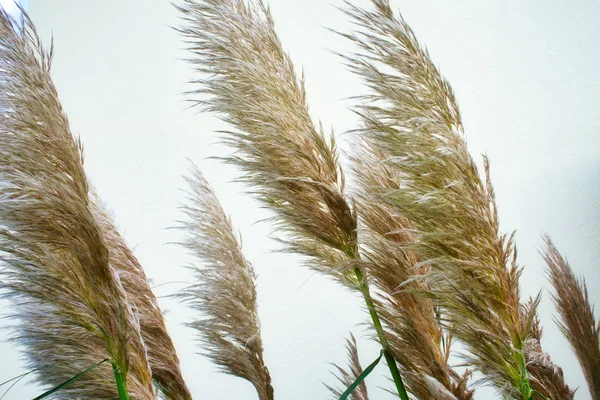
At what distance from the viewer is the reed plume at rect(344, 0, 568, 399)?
1.15 metres

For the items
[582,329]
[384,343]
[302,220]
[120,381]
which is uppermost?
[302,220]

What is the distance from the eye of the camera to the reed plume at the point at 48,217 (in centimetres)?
116

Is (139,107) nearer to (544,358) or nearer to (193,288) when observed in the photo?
(193,288)

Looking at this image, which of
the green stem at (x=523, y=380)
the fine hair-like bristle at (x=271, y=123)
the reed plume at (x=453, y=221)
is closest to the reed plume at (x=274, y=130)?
the fine hair-like bristle at (x=271, y=123)

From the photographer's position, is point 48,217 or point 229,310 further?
point 229,310

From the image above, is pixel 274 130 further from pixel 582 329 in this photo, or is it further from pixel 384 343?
pixel 582 329

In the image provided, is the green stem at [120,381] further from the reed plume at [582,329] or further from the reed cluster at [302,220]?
the reed plume at [582,329]

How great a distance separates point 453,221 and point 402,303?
30cm

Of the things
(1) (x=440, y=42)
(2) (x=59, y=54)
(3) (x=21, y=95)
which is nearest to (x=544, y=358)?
(3) (x=21, y=95)

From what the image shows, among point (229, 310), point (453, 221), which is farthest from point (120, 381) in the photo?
point (453, 221)

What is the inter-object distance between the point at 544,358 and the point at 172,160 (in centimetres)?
294

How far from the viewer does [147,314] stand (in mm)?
1548

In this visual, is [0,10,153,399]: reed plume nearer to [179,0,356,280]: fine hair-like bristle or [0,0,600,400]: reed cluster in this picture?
[0,0,600,400]: reed cluster

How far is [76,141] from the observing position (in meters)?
1.26
